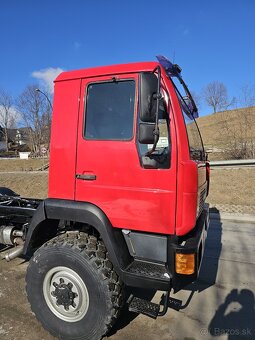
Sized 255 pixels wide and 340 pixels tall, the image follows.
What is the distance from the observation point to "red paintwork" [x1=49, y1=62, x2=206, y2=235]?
2885 mm

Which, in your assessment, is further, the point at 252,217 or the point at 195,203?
the point at 252,217

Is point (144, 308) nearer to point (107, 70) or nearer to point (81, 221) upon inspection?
point (81, 221)

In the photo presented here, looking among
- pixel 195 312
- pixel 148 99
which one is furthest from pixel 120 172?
pixel 195 312

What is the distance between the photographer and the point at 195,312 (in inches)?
150

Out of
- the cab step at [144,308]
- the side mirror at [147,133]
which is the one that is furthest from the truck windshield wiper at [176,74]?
the cab step at [144,308]

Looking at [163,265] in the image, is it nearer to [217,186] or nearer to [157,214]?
[157,214]

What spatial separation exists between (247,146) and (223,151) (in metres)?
2.43

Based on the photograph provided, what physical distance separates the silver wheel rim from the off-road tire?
4cm

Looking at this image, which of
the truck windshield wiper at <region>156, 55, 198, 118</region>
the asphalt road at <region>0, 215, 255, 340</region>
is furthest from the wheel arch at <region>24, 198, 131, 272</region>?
the truck windshield wiper at <region>156, 55, 198, 118</region>

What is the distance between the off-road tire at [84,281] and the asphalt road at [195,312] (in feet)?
0.78

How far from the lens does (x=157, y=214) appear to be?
9.64 ft

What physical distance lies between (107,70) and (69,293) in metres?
2.27

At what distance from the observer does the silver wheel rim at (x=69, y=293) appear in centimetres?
316

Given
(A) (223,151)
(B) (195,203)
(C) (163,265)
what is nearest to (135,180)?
(B) (195,203)
